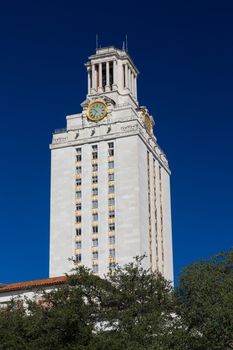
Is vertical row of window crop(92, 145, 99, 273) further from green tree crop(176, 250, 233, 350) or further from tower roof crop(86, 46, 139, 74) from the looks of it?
green tree crop(176, 250, 233, 350)

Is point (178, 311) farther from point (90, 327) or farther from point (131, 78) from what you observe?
point (131, 78)

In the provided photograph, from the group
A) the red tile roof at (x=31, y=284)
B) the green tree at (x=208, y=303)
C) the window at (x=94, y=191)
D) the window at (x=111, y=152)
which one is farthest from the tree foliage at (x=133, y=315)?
the window at (x=111, y=152)

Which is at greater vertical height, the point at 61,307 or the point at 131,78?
the point at 131,78

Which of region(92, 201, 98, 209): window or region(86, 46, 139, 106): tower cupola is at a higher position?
region(86, 46, 139, 106): tower cupola

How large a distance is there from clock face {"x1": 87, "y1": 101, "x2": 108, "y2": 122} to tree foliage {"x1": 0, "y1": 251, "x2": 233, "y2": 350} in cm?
8536

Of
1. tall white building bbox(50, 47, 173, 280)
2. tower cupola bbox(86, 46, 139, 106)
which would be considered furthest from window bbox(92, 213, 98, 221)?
tower cupola bbox(86, 46, 139, 106)

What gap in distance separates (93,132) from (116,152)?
25.6 feet

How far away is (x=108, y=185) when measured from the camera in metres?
144

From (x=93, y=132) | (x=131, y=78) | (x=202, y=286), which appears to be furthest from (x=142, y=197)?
(x=202, y=286)

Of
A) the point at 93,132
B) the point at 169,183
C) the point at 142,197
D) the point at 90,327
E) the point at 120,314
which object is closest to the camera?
the point at 90,327

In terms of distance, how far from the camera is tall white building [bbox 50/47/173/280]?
138 m

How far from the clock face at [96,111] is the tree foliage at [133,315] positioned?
280ft

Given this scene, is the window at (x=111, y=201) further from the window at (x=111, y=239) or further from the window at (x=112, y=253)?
the window at (x=112, y=253)

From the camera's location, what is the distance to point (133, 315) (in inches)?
2542
